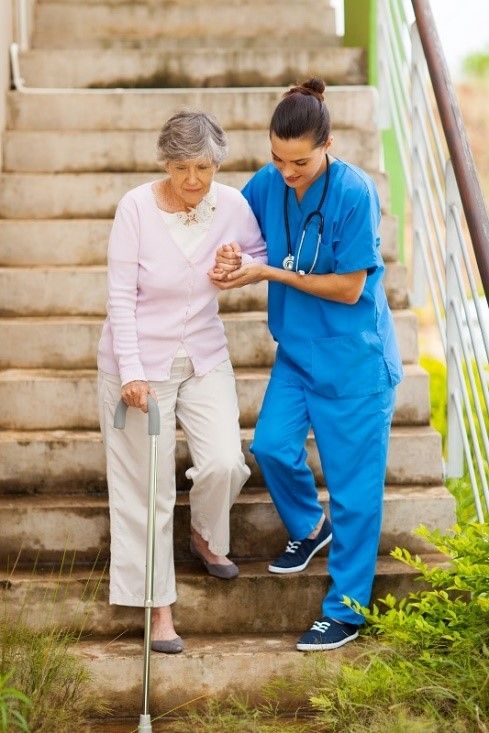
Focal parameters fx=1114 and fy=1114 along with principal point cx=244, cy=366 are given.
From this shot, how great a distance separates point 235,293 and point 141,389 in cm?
133

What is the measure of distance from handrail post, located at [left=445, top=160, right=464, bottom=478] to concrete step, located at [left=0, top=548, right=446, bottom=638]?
2.56 feet

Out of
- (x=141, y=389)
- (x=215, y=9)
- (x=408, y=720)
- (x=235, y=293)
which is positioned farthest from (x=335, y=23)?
(x=408, y=720)

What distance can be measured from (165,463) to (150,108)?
7.53 ft

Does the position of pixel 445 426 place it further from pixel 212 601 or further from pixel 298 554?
pixel 212 601

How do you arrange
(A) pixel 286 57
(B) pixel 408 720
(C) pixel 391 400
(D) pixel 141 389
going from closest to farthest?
1. (B) pixel 408 720
2. (D) pixel 141 389
3. (C) pixel 391 400
4. (A) pixel 286 57

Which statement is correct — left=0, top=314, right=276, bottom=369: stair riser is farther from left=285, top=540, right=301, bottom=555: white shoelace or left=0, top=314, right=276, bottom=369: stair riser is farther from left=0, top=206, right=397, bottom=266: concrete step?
left=285, top=540, right=301, bottom=555: white shoelace

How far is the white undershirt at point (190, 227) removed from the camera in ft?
10.5

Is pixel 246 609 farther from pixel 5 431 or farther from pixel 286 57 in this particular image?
pixel 286 57

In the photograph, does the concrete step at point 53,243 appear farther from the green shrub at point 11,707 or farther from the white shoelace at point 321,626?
the green shrub at point 11,707

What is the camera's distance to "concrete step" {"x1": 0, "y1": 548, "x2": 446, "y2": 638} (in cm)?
348

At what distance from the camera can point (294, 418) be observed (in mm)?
3332

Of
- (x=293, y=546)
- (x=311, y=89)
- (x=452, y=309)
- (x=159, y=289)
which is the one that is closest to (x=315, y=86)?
(x=311, y=89)

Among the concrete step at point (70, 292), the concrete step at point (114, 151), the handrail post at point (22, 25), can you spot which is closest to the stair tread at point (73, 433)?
the concrete step at point (70, 292)

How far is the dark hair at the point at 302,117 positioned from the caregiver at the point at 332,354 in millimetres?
140
